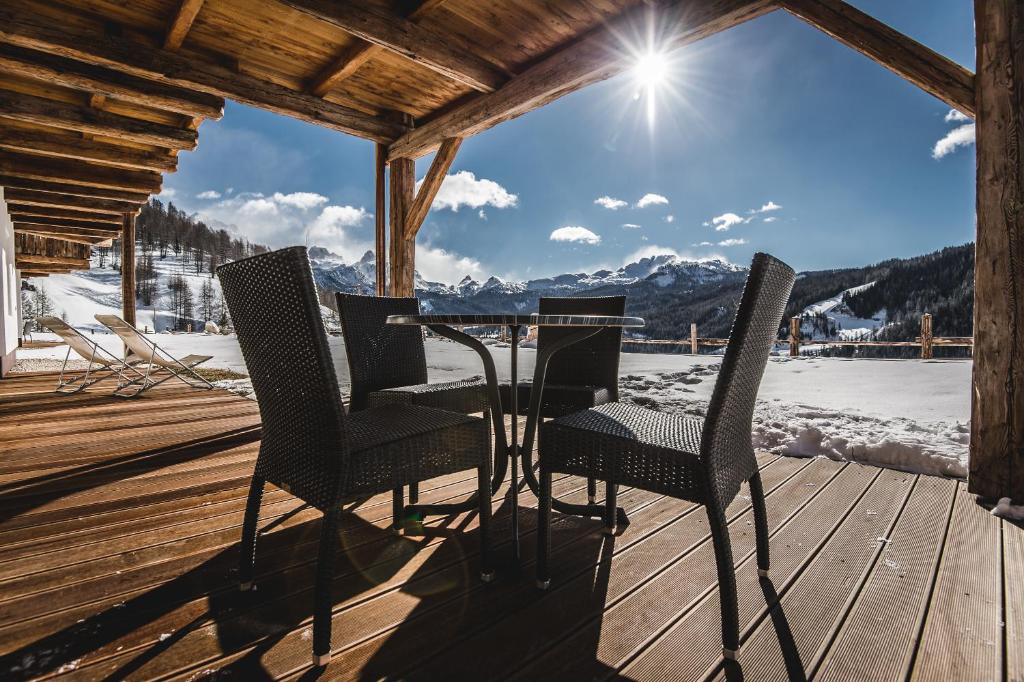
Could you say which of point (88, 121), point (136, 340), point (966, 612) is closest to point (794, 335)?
point (966, 612)

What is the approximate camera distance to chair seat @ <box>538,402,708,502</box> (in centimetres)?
113

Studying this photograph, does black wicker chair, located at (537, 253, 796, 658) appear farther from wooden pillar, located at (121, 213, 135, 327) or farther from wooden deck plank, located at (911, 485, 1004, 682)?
wooden pillar, located at (121, 213, 135, 327)

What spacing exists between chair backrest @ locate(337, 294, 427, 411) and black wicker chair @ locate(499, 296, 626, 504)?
0.50 metres

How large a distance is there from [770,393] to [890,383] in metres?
1.47

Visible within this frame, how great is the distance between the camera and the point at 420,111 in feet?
14.1

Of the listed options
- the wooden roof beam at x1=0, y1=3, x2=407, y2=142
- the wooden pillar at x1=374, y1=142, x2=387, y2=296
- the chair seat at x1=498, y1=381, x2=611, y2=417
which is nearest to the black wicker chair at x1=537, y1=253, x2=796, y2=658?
the chair seat at x1=498, y1=381, x2=611, y2=417

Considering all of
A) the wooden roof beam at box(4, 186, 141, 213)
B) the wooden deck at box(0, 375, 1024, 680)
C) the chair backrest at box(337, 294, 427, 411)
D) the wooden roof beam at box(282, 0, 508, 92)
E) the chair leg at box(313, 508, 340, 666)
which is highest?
the wooden roof beam at box(282, 0, 508, 92)

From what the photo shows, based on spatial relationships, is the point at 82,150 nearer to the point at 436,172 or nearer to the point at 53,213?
the point at 436,172

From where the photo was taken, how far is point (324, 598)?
1.04 metres

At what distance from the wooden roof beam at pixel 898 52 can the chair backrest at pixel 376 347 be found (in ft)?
8.03

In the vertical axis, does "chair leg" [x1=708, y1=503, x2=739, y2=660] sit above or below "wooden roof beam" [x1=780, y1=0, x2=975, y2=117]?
below

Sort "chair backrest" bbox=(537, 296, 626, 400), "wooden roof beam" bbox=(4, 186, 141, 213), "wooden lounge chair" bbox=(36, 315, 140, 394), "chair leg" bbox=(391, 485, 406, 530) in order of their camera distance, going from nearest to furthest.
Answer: "chair leg" bbox=(391, 485, 406, 530)
"chair backrest" bbox=(537, 296, 626, 400)
"wooden lounge chair" bbox=(36, 315, 140, 394)
"wooden roof beam" bbox=(4, 186, 141, 213)

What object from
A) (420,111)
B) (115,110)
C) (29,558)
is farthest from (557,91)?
(115,110)

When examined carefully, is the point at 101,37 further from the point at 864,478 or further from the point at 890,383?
the point at 890,383
